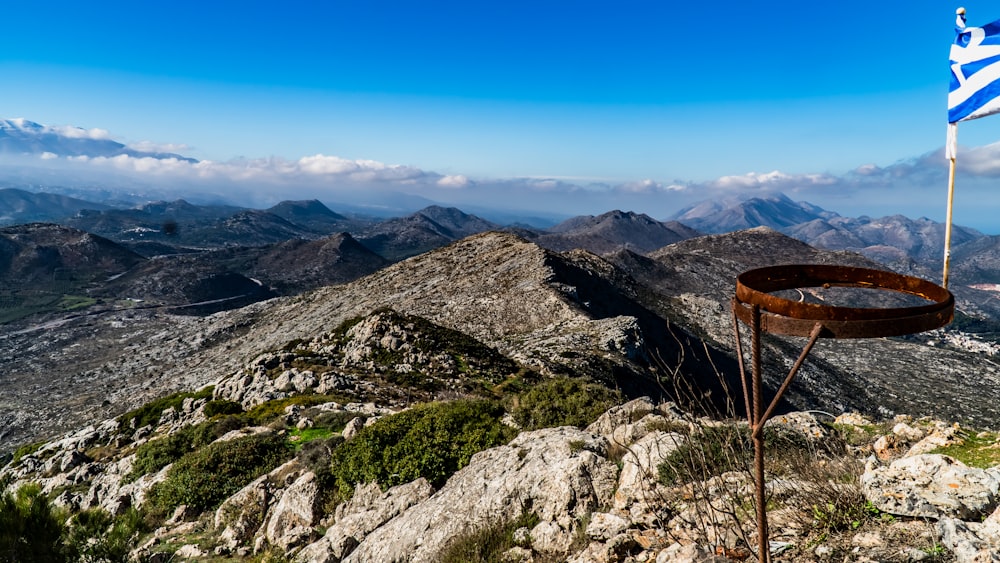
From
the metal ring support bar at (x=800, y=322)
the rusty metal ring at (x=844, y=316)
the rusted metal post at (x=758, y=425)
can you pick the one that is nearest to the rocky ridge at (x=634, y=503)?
the rusted metal post at (x=758, y=425)

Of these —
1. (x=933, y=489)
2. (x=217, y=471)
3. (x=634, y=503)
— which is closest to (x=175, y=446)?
(x=217, y=471)

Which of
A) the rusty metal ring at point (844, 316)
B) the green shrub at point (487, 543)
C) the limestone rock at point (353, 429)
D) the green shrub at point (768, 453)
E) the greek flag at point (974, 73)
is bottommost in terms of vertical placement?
the limestone rock at point (353, 429)

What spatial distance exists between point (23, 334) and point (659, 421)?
168197mm

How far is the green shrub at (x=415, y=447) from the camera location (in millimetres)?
13469

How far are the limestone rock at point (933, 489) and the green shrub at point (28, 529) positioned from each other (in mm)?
12987

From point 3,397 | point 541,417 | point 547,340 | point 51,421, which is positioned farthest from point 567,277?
point 3,397

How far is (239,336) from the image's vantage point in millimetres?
75438

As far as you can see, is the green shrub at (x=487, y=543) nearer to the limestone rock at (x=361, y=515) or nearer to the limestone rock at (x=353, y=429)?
the limestone rock at (x=361, y=515)

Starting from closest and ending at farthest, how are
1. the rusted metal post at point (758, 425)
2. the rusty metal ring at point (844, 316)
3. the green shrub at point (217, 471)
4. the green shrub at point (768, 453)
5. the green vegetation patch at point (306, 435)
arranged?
the rusty metal ring at point (844, 316)
the rusted metal post at point (758, 425)
the green shrub at point (768, 453)
the green shrub at point (217, 471)
the green vegetation patch at point (306, 435)

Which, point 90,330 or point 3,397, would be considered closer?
point 3,397

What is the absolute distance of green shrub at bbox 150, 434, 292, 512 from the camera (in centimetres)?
1543

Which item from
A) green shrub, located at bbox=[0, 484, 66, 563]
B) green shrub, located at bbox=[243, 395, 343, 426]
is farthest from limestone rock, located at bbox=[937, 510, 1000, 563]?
green shrub, located at bbox=[243, 395, 343, 426]

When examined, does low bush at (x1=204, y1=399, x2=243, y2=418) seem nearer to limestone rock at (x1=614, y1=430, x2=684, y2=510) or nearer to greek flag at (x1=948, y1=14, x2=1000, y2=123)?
limestone rock at (x1=614, y1=430, x2=684, y2=510)

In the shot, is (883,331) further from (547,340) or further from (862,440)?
(547,340)
